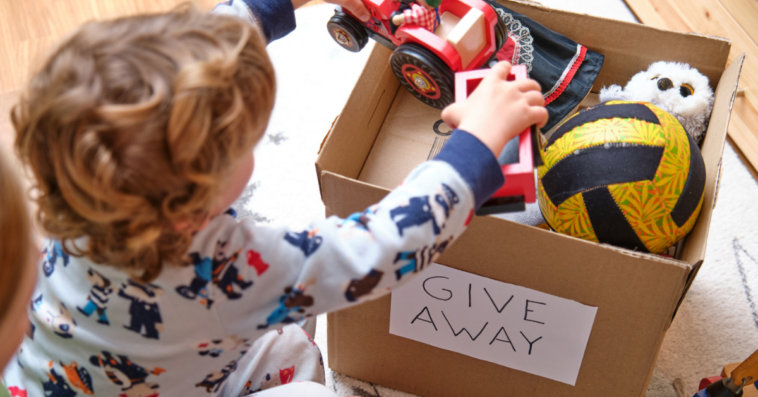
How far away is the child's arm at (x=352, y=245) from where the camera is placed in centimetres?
49

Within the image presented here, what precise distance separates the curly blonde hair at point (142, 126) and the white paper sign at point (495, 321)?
33cm

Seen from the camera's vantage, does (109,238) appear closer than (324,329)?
Yes

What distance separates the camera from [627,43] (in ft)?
2.71

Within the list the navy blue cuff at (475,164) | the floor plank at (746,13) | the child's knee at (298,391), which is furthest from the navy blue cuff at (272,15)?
the floor plank at (746,13)

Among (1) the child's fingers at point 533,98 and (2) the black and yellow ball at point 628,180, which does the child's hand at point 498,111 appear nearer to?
(1) the child's fingers at point 533,98

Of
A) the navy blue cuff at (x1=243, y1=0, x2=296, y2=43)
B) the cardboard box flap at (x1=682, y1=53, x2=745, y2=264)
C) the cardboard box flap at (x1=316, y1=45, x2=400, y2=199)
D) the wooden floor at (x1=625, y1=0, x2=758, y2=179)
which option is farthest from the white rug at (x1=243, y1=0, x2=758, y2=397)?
the cardboard box flap at (x1=682, y1=53, x2=745, y2=264)

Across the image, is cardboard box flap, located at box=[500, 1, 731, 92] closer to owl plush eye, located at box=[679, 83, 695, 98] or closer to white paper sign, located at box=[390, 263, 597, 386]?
owl plush eye, located at box=[679, 83, 695, 98]

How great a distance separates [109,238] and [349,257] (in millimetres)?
199

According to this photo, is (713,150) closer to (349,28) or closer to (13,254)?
(349,28)

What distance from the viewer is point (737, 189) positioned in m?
1.11

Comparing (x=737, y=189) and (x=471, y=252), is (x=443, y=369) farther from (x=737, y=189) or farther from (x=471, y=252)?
Answer: (x=737, y=189)

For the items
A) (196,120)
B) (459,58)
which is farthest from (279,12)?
(196,120)

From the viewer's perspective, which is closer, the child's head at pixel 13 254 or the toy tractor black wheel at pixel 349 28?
the child's head at pixel 13 254

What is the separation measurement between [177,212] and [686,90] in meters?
0.71
